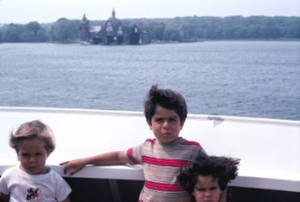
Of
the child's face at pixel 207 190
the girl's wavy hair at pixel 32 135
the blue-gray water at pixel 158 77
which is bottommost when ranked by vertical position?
the blue-gray water at pixel 158 77

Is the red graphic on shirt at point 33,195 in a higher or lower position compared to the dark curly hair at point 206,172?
lower

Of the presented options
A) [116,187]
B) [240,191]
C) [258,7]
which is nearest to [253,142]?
[240,191]

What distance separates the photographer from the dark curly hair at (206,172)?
1.62m

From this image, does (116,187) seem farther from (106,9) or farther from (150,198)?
(106,9)

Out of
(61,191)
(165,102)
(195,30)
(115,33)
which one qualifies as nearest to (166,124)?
(165,102)

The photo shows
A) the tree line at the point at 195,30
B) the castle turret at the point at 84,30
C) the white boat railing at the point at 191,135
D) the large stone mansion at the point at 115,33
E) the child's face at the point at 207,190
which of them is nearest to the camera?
the child's face at the point at 207,190

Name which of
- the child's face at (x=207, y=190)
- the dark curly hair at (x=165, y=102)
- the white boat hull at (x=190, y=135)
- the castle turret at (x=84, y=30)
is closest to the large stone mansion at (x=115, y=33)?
the castle turret at (x=84, y=30)

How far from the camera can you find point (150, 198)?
1.68 meters

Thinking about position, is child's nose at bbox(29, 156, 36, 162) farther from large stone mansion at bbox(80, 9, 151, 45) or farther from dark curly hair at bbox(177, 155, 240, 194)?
large stone mansion at bbox(80, 9, 151, 45)

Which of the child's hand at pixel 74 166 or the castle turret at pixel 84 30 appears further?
the castle turret at pixel 84 30

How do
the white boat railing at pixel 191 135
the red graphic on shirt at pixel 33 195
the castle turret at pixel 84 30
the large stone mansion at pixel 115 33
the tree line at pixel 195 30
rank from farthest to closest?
the castle turret at pixel 84 30 → the large stone mansion at pixel 115 33 → the tree line at pixel 195 30 → the white boat railing at pixel 191 135 → the red graphic on shirt at pixel 33 195

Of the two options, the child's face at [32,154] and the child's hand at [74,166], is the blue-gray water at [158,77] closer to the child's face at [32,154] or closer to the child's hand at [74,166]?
the child's hand at [74,166]

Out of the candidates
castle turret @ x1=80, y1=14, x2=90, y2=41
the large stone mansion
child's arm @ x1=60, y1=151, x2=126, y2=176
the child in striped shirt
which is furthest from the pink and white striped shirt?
castle turret @ x1=80, y1=14, x2=90, y2=41

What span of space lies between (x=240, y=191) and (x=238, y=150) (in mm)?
824
